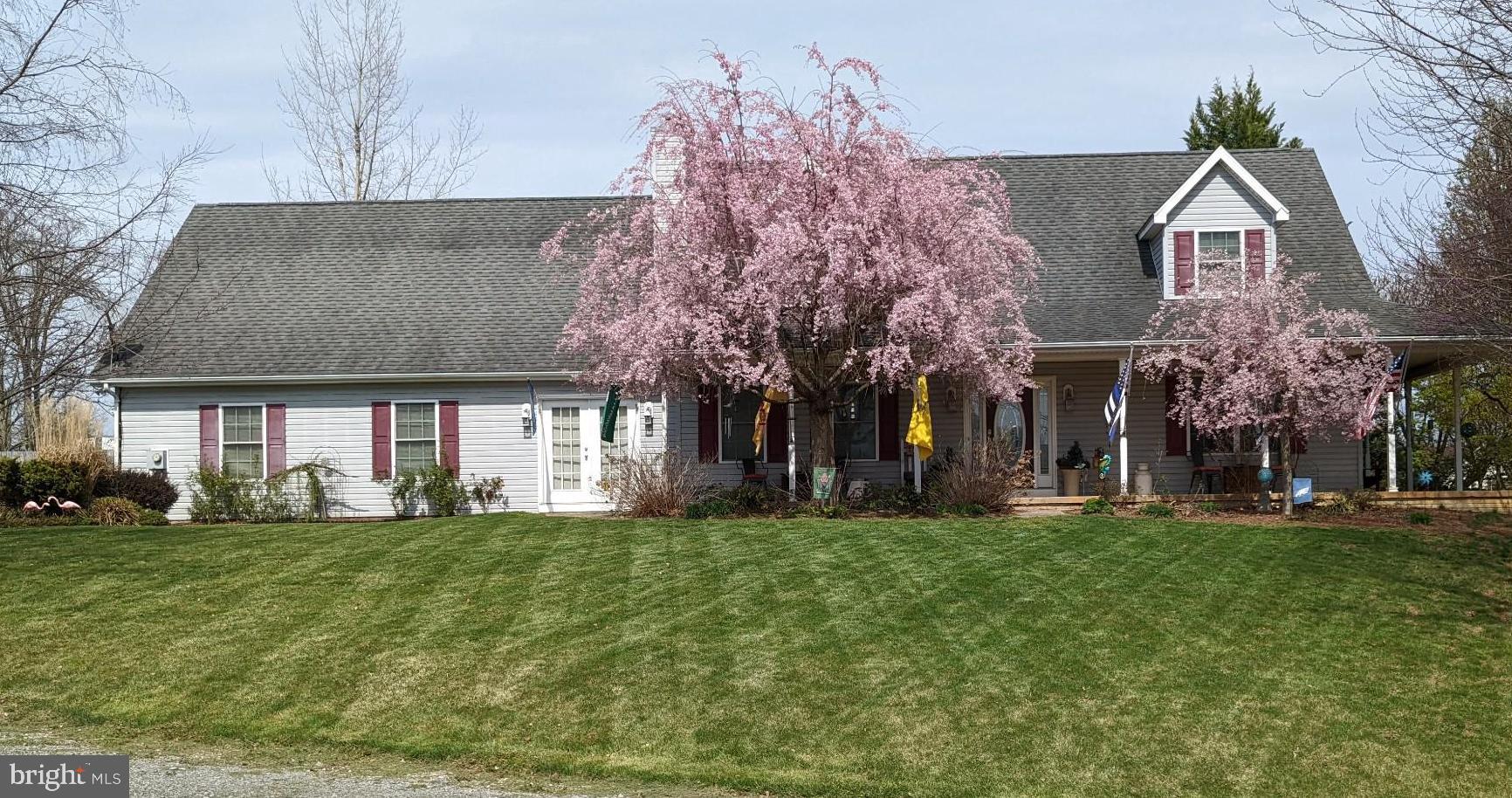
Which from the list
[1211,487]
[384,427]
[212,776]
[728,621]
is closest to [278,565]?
[728,621]

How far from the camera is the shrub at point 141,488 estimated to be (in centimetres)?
2094

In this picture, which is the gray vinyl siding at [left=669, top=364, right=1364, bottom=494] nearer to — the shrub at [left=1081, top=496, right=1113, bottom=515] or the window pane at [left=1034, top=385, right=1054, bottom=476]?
the window pane at [left=1034, top=385, right=1054, bottom=476]

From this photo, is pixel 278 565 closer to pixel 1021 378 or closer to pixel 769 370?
pixel 769 370

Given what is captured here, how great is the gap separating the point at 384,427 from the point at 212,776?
14.4m

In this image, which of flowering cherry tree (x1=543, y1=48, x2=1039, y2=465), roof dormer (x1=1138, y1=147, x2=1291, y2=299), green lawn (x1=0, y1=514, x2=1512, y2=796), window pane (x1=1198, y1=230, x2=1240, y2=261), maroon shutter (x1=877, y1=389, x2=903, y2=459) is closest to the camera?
green lawn (x1=0, y1=514, x2=1512, y2=796)

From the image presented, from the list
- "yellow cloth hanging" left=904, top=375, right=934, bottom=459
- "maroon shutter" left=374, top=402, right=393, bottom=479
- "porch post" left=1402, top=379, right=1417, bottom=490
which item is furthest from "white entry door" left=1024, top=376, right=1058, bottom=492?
"maroon shutter" left=374, top=402, right=393, bottom=479

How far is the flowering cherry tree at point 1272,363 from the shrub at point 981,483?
2549 millimetres

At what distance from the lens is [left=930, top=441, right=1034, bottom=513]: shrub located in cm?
1889

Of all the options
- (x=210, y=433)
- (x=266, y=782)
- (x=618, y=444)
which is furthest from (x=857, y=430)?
(x=266, y=782)

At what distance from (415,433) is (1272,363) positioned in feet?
43.0

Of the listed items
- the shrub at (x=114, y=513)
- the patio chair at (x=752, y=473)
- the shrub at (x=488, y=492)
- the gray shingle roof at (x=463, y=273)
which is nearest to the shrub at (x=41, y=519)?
the shrub at (x=114, y=513)

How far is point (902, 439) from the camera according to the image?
22.1 m

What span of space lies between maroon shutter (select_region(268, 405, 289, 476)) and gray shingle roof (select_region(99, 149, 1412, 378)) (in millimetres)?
710

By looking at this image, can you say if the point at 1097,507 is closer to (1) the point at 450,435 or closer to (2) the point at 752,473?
(2) the point at 752,473
